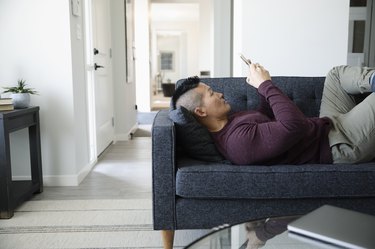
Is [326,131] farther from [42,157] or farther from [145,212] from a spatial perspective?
[42,157]

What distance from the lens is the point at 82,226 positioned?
212cm

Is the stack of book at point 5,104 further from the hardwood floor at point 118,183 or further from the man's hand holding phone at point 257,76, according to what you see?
the man's hand holding phone at point 257,76

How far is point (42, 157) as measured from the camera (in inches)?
112

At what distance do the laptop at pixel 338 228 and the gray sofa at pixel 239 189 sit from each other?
53cm

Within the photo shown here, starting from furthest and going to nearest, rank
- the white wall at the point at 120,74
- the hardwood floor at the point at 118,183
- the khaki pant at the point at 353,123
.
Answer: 1. the white wall at the point at 120,74
2. the hardwood floor at the point at 118,183
3. the khaki pant at the point at 353,123

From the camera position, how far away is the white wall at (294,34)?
2.59 m

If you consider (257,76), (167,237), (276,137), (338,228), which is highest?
(257,76)

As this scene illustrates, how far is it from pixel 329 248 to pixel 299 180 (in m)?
0.67

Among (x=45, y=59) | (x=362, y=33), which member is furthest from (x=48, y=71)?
(x=362, y=33)

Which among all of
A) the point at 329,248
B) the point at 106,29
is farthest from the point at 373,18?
the point at 329,248

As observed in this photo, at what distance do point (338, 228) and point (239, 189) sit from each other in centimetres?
66

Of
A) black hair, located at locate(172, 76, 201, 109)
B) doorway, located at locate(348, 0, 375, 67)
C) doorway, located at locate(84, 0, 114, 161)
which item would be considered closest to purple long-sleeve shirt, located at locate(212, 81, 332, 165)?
black hair, located at locate(172, 76, 201, 109)

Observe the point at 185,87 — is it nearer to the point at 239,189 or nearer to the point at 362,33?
the point at 239,189

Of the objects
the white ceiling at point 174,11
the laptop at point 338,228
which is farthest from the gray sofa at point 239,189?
the white ceiling at point 174,11
